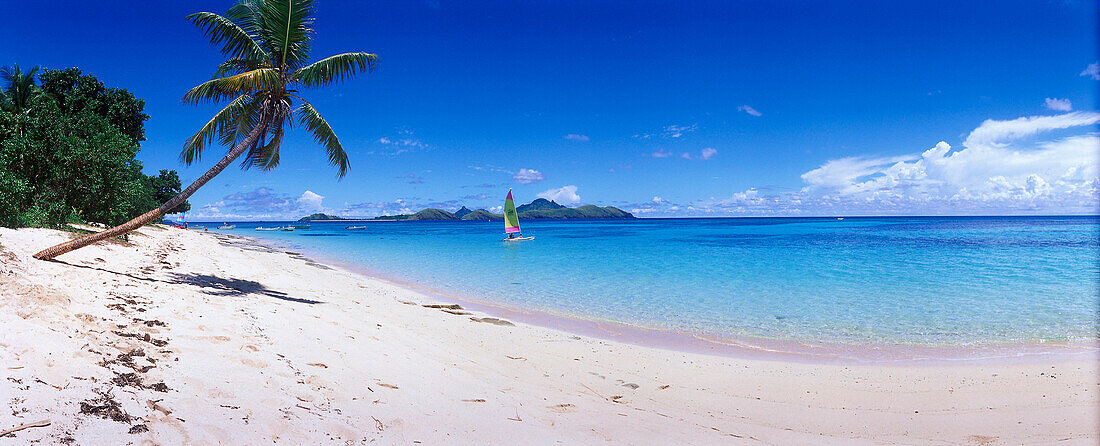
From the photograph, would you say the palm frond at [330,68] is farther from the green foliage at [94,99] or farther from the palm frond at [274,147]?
the green foliage at [94,99]

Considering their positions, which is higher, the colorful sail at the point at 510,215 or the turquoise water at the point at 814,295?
the colorful sail at the point at 510,215

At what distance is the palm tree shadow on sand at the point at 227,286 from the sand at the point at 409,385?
0.56 m

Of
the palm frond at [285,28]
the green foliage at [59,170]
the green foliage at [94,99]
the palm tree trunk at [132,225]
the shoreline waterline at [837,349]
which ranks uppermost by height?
the green foliage at [94,99]

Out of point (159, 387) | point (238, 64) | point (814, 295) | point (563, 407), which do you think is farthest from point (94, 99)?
point (814, 295)

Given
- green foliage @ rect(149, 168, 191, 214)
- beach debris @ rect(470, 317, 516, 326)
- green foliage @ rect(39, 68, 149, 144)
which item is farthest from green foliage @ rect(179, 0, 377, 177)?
green foliage @ rect(149, 168, 191, 214)

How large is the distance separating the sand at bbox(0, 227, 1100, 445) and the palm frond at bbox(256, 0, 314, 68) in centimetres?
578

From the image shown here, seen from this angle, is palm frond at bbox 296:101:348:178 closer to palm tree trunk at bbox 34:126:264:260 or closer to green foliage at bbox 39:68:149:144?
palm tree trunk at bbox 34:126:264:260

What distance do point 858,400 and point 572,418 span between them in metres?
4.72

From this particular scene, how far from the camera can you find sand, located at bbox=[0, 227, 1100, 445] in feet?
12.5

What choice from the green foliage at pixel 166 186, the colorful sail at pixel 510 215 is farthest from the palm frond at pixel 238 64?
the green foliage at pixel 166 186

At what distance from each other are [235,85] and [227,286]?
16.5 feet

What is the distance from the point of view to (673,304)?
1559 centimetres

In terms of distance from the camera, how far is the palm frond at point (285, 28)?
10586 millimetres

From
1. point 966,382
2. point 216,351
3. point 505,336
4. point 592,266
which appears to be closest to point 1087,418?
point 966,382
